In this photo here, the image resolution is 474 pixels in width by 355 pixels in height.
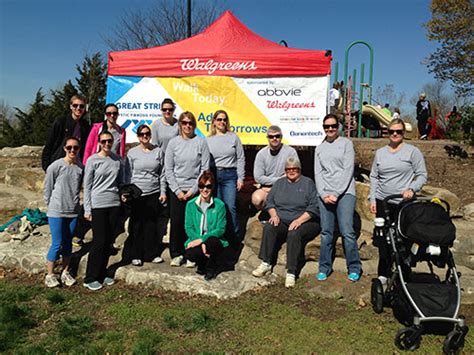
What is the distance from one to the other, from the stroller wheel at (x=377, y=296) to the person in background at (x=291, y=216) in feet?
3.40

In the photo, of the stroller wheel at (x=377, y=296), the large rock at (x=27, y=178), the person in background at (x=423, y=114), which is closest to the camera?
the stroller wheel at (x=377, y=296)

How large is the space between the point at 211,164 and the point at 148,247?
141 cm

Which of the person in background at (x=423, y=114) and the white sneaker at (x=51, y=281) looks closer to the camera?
the white sneaker at (x=51, y=281)

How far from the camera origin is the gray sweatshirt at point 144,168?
17.4 ft

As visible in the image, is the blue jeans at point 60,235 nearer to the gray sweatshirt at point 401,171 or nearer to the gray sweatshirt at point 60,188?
the gray sweatshirt at point 60,188

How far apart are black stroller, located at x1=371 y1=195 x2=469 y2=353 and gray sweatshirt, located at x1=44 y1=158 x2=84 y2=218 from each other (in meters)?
3.56

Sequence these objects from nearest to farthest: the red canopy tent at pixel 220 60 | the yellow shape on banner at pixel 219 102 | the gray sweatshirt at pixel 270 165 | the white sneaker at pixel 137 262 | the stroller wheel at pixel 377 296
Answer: the stroller wheel at pixel 377 296, the white sneaker at pixel 137 262, the gray sweatshirt at pixel 270 165, the red canopy tent at pixel 220 60, the yellow shape on banner at pixel 219 102

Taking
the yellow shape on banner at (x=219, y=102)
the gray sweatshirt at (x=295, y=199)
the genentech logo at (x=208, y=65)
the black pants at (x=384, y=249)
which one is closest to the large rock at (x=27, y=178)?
the yellow shape on banner at (x=219, y=102)

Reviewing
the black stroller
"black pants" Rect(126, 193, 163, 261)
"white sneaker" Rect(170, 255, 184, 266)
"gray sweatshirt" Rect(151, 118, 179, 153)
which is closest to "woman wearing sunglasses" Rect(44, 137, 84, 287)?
"black pants" Rect(126, 193, 163, 261)

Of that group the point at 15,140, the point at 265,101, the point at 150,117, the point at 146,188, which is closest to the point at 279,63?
the point at 265,101

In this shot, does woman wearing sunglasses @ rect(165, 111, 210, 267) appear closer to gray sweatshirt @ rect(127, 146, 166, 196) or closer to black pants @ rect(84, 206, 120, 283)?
gray sweatshirt @ rect(127, 146, 166, 196)

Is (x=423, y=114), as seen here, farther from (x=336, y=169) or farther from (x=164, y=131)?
(x=164, y=131)

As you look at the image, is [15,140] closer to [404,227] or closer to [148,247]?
[148,247]

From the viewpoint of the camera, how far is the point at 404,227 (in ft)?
13.6
